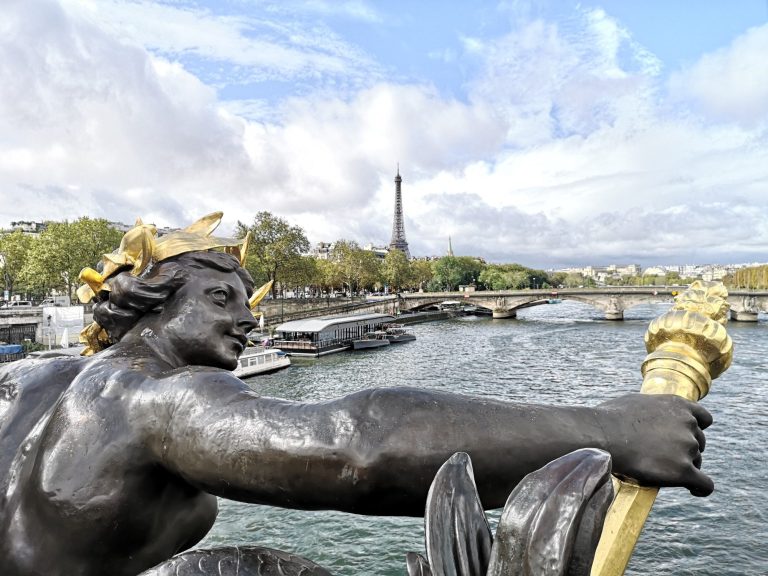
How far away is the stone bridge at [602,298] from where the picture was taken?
4897cm

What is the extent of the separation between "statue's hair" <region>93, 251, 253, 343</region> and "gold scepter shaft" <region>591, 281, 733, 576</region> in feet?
4.11

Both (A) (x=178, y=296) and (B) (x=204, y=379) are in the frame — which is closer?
(B) (x=204, y=379)

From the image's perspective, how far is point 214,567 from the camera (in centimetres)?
114

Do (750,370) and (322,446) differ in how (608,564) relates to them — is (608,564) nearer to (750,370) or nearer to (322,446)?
(322,446)

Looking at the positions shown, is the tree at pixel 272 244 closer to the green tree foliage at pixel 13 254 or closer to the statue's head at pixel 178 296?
the green tree foliage at pixel 13 254

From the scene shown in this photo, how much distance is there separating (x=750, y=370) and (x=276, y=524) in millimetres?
23746

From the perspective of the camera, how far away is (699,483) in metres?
1.09

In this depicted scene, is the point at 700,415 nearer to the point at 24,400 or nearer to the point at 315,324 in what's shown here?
the point at 24,400

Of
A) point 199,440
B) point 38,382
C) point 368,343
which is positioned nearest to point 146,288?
point 38,382

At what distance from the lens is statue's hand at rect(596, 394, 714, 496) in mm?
1031

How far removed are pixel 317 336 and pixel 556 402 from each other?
16902 mm

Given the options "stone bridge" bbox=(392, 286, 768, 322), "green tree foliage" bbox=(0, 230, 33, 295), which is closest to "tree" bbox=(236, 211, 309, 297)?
"green tree foliage" bbox=(0, 230, 33, 295)

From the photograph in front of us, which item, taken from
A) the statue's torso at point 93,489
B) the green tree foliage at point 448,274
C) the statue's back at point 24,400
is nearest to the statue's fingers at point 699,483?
the statue's torso at point 93,489

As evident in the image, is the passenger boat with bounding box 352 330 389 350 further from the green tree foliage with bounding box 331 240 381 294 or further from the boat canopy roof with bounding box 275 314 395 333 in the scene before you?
the green tree foliage with bounding box 331 240 381 294
